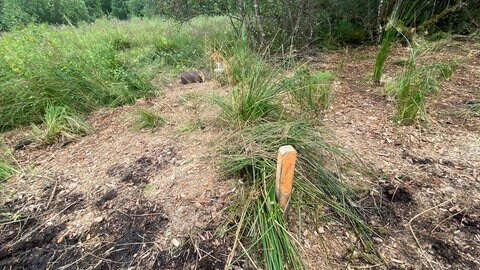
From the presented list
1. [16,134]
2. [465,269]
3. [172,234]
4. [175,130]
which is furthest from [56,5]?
[465,269]

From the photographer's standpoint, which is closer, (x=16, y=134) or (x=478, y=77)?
(x=16, y=134)

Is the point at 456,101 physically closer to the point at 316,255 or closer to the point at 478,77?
the point at 478,77

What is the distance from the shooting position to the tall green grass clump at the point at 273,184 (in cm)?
99

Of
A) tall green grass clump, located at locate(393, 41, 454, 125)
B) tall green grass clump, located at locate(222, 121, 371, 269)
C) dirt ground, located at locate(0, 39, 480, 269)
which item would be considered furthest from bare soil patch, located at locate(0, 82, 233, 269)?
tall green grass clump, located at locate(393, 41, 454, 125)

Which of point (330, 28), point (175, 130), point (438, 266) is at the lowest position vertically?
point (438, 266)

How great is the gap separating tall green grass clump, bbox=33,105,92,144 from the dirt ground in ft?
0.26

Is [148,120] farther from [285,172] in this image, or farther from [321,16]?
[321,16]

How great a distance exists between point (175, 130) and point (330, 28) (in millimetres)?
3117

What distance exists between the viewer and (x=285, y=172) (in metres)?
0.97

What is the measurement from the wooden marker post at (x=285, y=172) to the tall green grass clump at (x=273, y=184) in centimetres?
5

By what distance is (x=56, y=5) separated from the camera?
1410cm

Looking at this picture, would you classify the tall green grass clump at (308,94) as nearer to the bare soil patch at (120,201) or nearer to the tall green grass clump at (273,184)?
the tall green grass clump at (273,184)

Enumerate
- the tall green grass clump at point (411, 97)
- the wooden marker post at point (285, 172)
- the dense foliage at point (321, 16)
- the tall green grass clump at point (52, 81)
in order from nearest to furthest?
the wooden marker post at point (285, 172) → the tall green grass clump at point (411, 97) → the tall green grass clump at point (52, 81) → the dense foliage at point (321, 16)

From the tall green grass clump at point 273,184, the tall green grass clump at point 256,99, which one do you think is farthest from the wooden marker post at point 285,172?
the tall green grass clump at point 256,99
